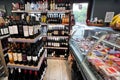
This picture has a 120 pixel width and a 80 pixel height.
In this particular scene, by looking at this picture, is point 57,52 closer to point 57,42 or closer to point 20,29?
point 57,42

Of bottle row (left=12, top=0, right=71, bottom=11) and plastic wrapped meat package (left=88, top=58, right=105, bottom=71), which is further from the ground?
bottle row (left=12, top=0, right=71, bottom=11)

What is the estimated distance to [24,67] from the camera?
1.93 m

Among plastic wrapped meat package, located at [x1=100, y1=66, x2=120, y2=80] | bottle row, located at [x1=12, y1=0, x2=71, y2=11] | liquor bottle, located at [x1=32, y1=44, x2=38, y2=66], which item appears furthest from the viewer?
bottle row, located at [x1=12, y1=0, x2=71, y2=11]

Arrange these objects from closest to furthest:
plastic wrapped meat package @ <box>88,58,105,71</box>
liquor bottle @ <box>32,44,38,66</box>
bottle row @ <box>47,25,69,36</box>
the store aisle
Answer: plastic wrapped meat package @ <box>88,58,105,71</box> → liquor bottle @ <box>32,44,38,66</box> → the store aisle → bottle row @ <box>47,25,69,36</box>

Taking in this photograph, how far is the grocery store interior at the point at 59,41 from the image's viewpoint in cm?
172

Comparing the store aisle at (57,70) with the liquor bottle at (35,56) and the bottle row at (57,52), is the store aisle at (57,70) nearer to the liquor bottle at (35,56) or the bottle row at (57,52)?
the bottle row at (57,52)

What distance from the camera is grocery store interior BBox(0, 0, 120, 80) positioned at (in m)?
1.72

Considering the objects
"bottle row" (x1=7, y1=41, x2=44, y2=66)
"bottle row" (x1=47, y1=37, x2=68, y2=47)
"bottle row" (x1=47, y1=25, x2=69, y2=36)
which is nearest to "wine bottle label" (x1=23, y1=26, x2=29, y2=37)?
"bottle row" (x1=7, y1=41, x2=44, y2=66)

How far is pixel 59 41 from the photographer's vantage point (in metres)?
3.66

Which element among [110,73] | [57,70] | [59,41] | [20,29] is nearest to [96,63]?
[110,73]

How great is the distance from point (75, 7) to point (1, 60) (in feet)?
11.8

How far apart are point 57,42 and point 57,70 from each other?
108 cm

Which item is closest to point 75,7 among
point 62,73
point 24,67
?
point 62,73

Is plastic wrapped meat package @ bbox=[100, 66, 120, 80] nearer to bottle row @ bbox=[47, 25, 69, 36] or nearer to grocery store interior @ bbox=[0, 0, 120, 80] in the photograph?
grocery store interior @ bbox=[0, 0, 120, 80]
